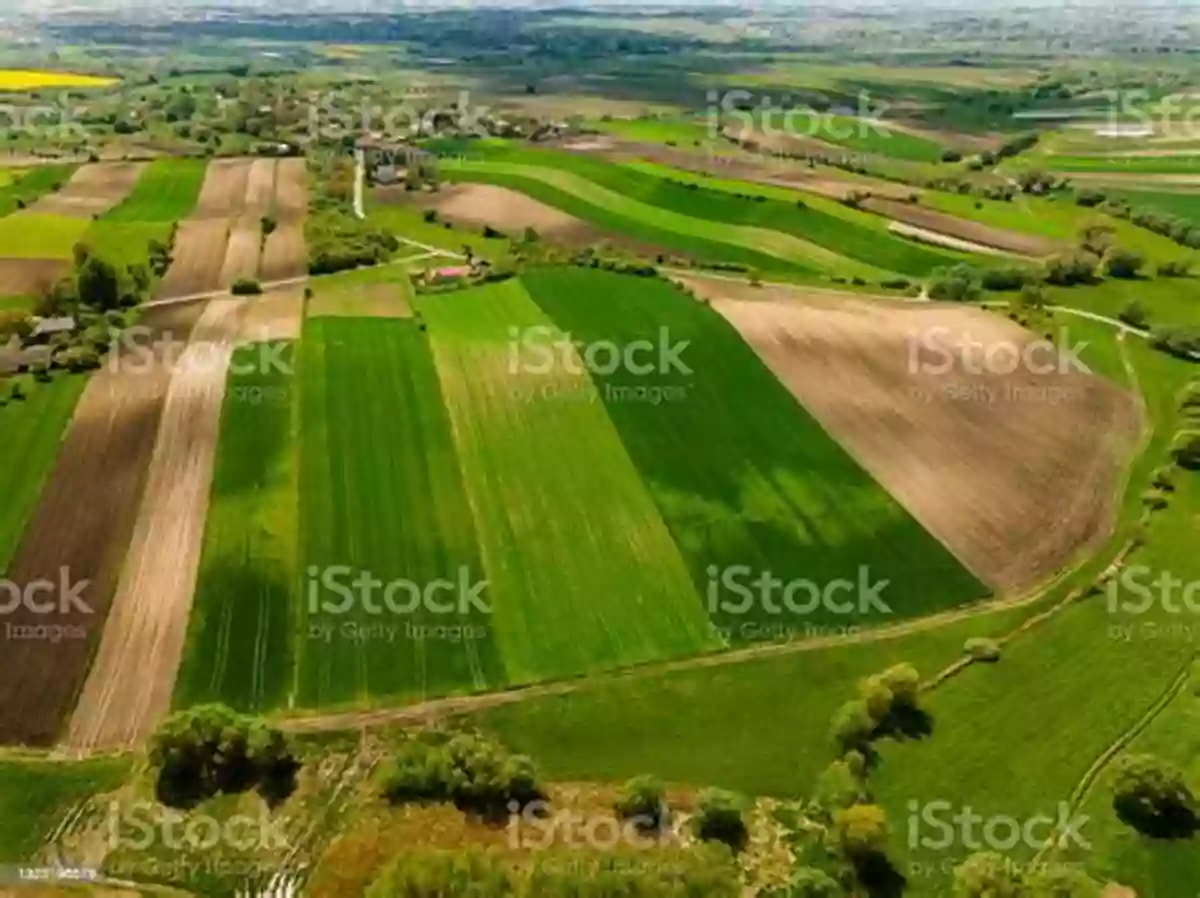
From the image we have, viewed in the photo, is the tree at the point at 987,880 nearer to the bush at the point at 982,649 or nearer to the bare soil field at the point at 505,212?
the bush at the point at 982,649

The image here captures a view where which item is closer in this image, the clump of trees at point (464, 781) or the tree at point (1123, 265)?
the clump of trees at point (464, 781)

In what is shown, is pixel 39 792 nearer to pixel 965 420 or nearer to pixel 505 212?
pixel 965 420

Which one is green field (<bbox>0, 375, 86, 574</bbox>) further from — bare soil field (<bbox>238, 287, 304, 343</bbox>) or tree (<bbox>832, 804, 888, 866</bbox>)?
tree (<bbox>832, 804, 888, 866</bbox>)

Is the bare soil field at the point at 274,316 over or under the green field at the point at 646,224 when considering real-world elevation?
under

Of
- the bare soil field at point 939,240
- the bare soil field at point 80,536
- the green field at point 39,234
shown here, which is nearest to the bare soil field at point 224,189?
the green field at point 39,234

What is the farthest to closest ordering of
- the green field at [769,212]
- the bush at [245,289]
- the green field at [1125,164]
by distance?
the green field at [1125,164]
the green field at [769,212]
the bush at [245,289]

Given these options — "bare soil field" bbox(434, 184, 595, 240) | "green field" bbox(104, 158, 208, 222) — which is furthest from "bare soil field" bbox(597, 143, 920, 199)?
"green field" bbox(104, 158, 208, 222)

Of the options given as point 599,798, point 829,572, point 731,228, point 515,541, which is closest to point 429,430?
point 515,541
